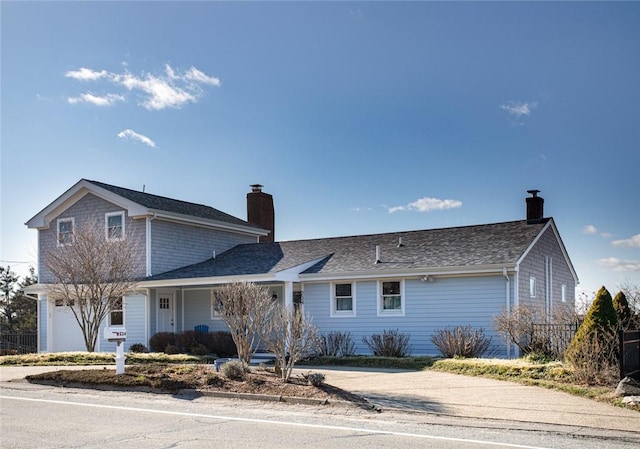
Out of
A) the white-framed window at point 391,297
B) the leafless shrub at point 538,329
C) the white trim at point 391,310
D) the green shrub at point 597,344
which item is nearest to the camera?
the green shrub at point 597,344

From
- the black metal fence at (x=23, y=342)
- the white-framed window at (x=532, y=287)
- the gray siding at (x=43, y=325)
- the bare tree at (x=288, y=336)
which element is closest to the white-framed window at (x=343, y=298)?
the white-framed window at (x=532, y=287)

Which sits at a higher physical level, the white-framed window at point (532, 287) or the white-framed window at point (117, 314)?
the white-framed window at point (532, 287)

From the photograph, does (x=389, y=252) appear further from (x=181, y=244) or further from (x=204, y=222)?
(x=181, y=244)

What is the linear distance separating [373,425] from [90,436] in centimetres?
396

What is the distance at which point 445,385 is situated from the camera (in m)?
15.3

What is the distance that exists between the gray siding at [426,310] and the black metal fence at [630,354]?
7.08 metres

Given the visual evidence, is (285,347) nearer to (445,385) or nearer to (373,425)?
(445,385)

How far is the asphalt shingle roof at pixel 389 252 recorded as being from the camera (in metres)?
22.8

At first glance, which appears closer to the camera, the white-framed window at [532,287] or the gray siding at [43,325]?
the white-framed window at [532,287]

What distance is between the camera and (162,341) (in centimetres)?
2567

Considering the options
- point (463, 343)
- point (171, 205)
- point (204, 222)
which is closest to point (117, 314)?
point (171, 205)

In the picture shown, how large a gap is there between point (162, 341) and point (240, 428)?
1652 centimetres

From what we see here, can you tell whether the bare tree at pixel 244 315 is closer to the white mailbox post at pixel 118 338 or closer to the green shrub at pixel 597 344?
the white mailbox post at pixel 118 338

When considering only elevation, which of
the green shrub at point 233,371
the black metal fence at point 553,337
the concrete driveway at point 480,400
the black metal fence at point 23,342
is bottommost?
the black metal fence at point 23,342
